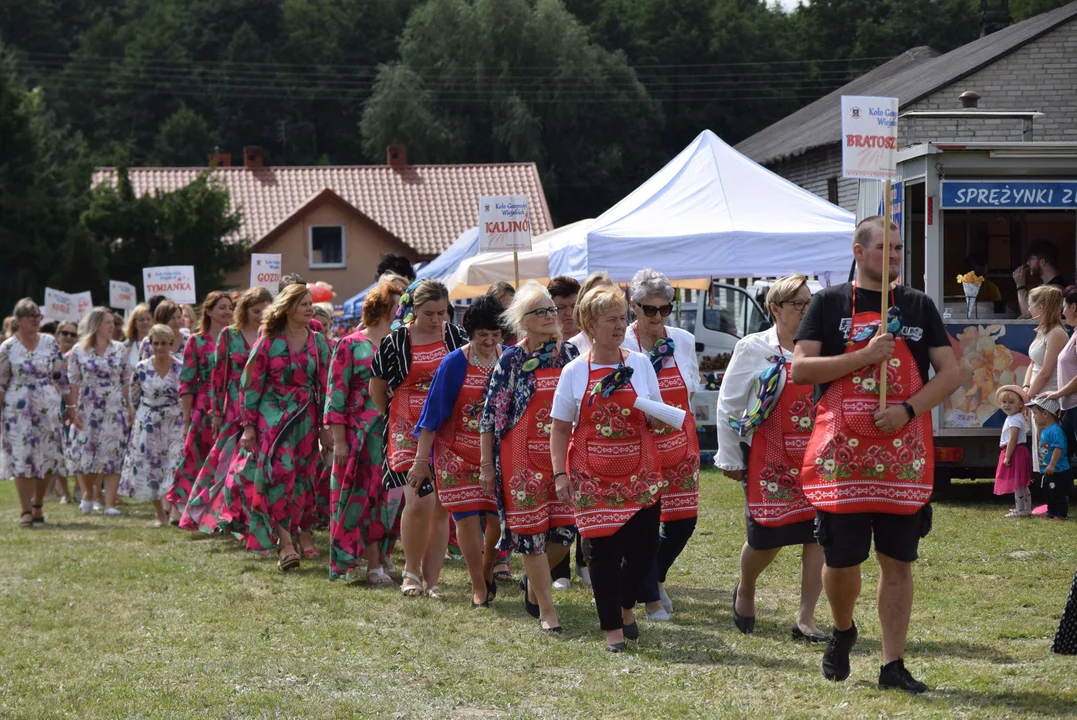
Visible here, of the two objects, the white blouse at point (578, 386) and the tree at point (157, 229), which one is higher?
the tree at point (157, 229)

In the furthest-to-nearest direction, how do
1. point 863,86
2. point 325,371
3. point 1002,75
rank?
point 863,86, point 1002,75, point 325,371

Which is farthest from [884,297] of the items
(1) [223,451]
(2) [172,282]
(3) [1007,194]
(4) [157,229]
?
(4) [157,229]

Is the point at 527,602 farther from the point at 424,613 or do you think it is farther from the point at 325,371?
the point at 325,371

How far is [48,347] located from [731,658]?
948 cm

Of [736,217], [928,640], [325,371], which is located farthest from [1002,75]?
[928,640]

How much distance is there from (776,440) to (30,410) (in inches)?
361

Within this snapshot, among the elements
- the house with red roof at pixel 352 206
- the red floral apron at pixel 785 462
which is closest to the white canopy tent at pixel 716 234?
the red floral apron at pixel 785 462

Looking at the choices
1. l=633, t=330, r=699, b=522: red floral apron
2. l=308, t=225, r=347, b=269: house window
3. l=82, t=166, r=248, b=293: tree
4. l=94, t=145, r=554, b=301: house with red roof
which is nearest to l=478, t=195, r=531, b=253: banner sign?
l=633, t=330, r=699, b=522: red floral apron

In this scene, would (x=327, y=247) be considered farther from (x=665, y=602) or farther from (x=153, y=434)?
(x=665, y=602)

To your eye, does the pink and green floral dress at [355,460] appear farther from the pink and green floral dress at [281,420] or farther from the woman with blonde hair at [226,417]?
the woman with blonde hair at [226,417]

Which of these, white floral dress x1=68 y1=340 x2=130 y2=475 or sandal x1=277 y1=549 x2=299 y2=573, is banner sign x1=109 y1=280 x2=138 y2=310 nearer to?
white floral dress x1=68 y1=340 x2=130 y2=475

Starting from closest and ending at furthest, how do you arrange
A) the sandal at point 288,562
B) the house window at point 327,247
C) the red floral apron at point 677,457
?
1. the red floral apron at point 677,457
2. the sandal at point 288,562
3. the house window at point 327,247

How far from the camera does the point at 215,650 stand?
752cm

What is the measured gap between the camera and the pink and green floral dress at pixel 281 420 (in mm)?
10523
